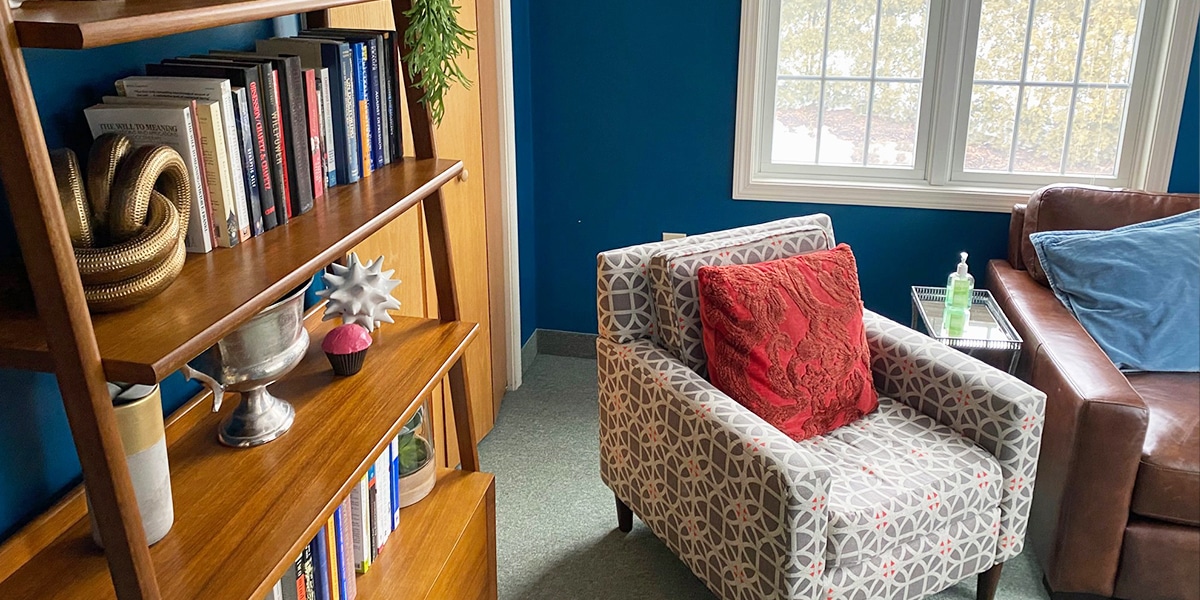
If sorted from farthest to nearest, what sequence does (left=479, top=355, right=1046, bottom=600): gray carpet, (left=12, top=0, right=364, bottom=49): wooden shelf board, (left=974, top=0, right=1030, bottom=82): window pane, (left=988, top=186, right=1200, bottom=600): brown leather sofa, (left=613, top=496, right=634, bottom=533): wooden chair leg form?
1. (left=974, top=0, right=1030, bottom=82): window pane
2. (left=613, top=496, right=634, bottom=533): wooden chair leg
3. (left=479, top=355, right=1046, bottom=600): gray carpet
4. (left=988, top=186, right=1200, bottom=600): brown leather sofa
5. (left=12, top=0, right=364, bottom=49): wooden shelf board

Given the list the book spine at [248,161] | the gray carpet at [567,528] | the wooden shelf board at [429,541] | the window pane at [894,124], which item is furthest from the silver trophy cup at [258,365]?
the window pane at [894,124]

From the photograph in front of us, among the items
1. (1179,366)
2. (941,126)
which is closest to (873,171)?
(941,126)

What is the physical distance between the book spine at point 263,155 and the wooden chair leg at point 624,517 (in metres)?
1.41

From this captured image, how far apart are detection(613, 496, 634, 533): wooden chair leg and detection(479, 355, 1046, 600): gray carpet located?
23 mm

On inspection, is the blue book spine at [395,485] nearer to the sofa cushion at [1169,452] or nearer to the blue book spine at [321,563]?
the blue book spine at [321,563]

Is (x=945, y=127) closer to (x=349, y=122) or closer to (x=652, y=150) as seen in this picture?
(x=652, y=150)

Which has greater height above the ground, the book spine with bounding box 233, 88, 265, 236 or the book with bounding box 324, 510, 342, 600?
the book spine with bounding box 233, 88, 265, 236

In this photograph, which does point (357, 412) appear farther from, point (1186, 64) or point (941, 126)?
point (1186, 64)

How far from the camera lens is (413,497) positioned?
190cm

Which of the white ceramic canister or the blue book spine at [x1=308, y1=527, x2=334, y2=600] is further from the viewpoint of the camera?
the blue book spine at [x1=308, y1=527, x2=334, y2=600]

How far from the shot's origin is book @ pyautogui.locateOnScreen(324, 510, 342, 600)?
4.95ft

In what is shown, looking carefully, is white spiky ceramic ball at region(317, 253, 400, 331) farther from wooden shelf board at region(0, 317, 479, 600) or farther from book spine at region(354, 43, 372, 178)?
book spine at region(354, 43, 372, 178)

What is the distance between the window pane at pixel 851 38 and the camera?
3080mm

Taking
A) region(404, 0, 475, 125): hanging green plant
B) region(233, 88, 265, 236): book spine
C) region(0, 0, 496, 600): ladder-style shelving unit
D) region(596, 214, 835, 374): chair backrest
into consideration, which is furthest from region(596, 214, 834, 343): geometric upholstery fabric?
region(233, 88, 265, 236): book spine
